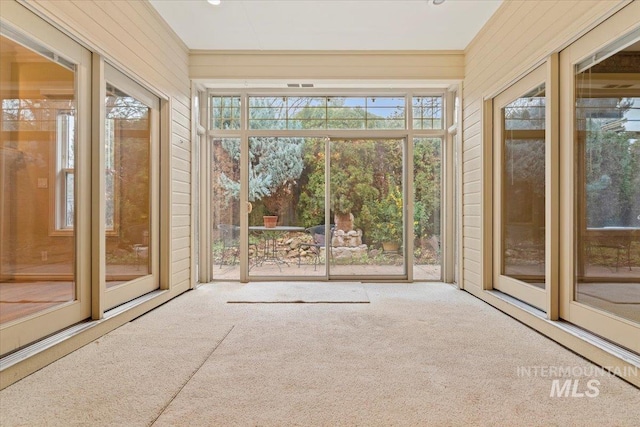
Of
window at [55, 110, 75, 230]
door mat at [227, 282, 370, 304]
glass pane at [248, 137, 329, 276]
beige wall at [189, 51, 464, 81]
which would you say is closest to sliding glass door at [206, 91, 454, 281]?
glass pane at [248, 137, 329, 276]

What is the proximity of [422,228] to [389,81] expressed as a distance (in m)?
2.12

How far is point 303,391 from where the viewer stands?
196cm

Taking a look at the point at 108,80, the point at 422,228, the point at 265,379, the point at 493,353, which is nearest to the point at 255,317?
the point at 265,379

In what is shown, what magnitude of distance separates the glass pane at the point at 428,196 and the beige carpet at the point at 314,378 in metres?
1.94

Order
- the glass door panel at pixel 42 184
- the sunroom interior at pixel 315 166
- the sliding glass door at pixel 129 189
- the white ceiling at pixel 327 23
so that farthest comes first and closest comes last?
the white ceiling at pixel 327 23 < the sliding glass door at pixel 129 189 < the sunroom interior at pixel 315 166 < the glass door panel at pixel 42 184

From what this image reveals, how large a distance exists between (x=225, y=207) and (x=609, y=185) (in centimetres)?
440

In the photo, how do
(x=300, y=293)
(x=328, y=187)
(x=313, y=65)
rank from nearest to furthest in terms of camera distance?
(x=300, y=293) < (x=313, y=65) < (x=328, y=187)

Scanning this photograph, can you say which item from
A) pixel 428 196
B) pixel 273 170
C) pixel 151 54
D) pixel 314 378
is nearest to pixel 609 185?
pixel 314 378

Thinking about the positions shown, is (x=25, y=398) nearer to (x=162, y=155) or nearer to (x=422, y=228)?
(x=162, y=155)

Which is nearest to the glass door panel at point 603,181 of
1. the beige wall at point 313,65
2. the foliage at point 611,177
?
the foliage at point 611,177

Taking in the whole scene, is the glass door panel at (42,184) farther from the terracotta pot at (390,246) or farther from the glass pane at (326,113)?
the terracotta pot at (390,246)

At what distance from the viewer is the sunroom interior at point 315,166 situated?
2.38 meters

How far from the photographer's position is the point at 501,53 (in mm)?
3744

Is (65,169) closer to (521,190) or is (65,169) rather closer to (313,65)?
(313,65)
